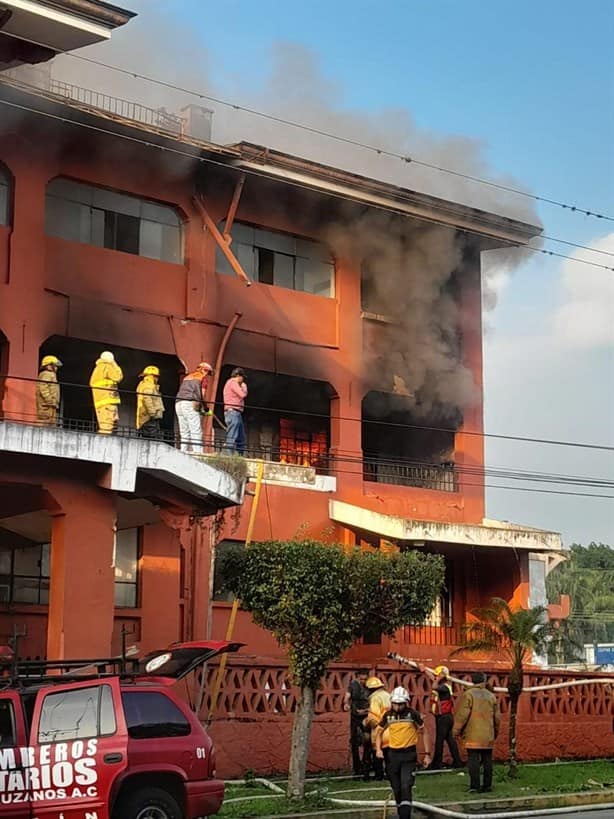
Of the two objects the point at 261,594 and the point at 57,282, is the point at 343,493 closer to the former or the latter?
the point at 57,282

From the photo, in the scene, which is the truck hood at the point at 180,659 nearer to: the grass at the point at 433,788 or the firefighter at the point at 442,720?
the grass at the point at 433,788

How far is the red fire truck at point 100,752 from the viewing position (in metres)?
11.9

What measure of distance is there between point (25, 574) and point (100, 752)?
13006 millimetres

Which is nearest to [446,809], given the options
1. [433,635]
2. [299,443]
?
[433,635]

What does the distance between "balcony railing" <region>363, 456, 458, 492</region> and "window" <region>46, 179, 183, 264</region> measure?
7.03 meters

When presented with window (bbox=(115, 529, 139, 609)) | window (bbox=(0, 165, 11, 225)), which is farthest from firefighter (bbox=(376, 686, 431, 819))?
window (bbox=(0, 165, 11, 225))

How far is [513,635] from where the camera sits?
19578 millimetres

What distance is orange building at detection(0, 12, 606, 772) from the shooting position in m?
23.9

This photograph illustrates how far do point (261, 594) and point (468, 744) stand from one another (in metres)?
3.63

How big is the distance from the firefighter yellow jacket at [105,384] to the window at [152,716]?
759 centimetres

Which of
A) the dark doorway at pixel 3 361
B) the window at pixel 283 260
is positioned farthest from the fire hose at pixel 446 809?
the window at pixel 283 260

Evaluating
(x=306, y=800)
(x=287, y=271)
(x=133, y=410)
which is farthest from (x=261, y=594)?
(x=287, y=271)

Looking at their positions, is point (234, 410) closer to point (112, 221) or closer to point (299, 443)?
point (112, 221)

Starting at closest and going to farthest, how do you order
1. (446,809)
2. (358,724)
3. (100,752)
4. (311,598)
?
(100,752) → (446,809) → (311,598) → (358,724)
